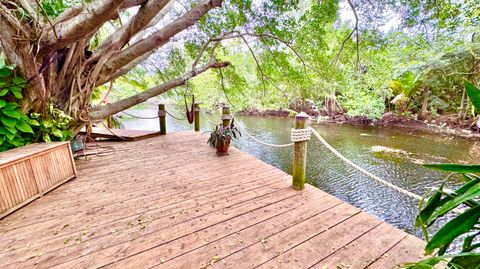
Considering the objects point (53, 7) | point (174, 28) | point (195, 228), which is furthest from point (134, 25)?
point (195, 228)

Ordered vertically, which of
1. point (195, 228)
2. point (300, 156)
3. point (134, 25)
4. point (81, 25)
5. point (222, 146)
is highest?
point (134, 25)

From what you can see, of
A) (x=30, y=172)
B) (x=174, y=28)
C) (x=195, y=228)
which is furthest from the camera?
(x=174, y=28)

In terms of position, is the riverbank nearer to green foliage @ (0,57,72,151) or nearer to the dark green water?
the dark green water

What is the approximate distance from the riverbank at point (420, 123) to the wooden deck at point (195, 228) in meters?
11.0

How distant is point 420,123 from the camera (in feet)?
36.8

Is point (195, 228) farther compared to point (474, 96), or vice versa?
point (195, 228)

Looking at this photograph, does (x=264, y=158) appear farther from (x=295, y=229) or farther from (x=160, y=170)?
(x=295, y=229)

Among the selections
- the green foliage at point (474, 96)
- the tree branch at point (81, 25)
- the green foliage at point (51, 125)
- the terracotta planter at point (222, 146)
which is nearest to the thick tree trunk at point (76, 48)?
the tree branch at point (81, 25)

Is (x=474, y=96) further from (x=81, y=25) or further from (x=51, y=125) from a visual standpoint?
(x=51, y=125)

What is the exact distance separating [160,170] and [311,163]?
4.51 m

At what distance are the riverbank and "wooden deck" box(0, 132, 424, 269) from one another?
11.0 m

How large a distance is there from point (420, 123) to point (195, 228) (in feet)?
45.9

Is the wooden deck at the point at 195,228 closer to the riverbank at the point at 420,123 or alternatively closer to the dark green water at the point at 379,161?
the dark green water at the point at 379,161

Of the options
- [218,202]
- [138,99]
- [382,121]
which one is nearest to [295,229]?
[218,202]
